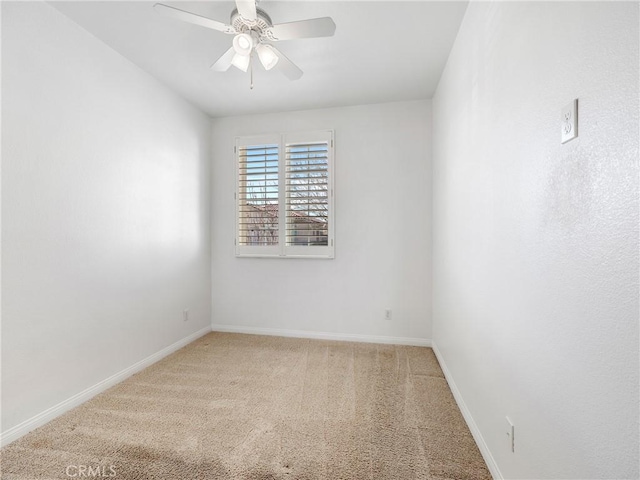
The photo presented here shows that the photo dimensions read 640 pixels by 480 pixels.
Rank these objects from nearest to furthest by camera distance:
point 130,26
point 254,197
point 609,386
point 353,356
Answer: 1. point 609,386
2. point 130,26
3. point 353,356
4. point 254,197

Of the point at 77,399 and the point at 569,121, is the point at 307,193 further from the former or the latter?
the point at 569,121

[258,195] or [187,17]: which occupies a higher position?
[187,17]

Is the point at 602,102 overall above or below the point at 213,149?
below

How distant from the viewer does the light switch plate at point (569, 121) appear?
0.88 m

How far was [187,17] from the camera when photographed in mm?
1713

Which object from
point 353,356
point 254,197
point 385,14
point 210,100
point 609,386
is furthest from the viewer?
point 254,197

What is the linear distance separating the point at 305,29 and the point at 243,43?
1.33 ft

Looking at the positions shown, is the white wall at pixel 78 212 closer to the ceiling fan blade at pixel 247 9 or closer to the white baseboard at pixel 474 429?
the ceiling fan blade at pixel 247 9

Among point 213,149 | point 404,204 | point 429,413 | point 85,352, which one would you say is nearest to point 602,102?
point 429,413

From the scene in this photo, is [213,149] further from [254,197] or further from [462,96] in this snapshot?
[462,96]

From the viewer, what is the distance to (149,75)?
2.81m

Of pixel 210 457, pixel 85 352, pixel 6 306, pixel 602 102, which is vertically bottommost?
pixel 210 457

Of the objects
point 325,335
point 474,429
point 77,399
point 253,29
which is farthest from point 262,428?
point 253,29

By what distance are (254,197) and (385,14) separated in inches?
91.5
